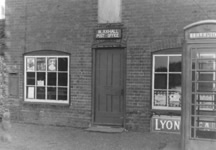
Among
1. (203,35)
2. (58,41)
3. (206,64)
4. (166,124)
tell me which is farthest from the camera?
(58,41)

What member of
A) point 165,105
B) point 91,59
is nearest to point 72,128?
point 91,59

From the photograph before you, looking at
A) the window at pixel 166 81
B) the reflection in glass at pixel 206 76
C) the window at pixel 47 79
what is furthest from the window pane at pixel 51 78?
the reflection in glass at pixel 206 76

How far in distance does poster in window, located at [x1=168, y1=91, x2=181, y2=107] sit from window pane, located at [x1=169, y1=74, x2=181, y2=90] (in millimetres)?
152

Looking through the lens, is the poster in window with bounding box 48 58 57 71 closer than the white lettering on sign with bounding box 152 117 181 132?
No

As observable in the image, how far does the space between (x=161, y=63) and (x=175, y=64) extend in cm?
38

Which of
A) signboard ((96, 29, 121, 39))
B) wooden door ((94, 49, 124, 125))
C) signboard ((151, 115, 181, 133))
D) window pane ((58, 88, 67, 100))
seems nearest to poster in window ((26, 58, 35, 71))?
window pane ((58, 88, 67, 100))

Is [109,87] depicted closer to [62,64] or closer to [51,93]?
[62,64]

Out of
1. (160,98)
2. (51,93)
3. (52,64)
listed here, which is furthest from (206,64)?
(51,93)

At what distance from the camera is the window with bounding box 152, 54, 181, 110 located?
7.45 m

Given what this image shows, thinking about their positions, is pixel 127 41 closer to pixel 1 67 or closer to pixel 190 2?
pixel 190 2

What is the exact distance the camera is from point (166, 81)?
7527 mm

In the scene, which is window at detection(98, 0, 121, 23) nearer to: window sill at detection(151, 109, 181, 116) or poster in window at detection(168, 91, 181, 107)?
poster in window at detection(168, 91, 181, 107)

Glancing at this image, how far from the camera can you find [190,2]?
7.29 meters

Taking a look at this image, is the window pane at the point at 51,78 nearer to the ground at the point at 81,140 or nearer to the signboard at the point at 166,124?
the ground at the point at 81,140
